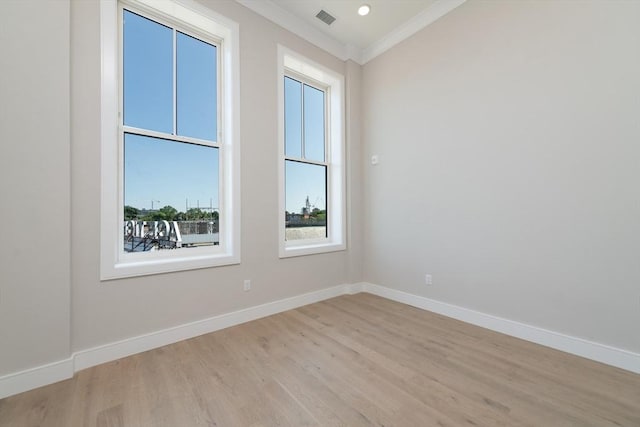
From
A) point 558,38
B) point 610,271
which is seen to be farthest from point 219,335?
point 558,38

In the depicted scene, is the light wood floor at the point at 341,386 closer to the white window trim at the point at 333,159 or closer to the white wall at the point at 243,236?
the white wall at the point at 243,236

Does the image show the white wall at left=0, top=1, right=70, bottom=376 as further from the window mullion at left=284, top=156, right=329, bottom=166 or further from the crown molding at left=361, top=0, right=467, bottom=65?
the crown molding at left=361, top=0, right=467, bottom=65

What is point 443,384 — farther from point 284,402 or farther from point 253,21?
point 253,21

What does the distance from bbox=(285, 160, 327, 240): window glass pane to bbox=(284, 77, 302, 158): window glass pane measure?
0.19 meters

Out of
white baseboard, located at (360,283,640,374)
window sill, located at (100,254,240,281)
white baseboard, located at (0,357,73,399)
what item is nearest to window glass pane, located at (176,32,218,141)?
window sill, located at (100,254,240,281)

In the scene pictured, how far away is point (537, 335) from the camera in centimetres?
227

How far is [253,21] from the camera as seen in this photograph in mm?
2816

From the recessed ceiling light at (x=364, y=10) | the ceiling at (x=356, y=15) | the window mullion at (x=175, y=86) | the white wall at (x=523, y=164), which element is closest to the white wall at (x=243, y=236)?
the ceiling at (x=356, y=15)

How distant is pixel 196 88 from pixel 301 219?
6.22 ft

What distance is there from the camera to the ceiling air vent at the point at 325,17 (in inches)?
119

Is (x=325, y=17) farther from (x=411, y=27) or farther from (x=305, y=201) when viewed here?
(x=305, y=201)

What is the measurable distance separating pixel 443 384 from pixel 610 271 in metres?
1.55

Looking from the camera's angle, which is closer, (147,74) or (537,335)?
(537,335)

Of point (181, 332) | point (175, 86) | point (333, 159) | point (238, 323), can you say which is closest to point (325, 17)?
point (333, 159)
